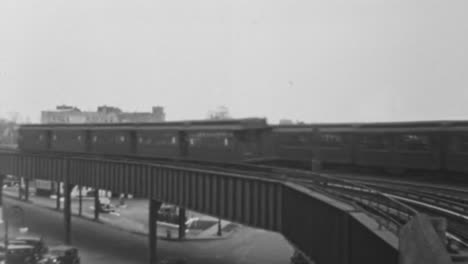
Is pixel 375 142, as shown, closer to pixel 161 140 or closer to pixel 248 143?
pixel 248 143

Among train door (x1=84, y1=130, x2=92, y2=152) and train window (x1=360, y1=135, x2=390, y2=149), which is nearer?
train window (x1=360, y1=135, x2=390, y2=149)

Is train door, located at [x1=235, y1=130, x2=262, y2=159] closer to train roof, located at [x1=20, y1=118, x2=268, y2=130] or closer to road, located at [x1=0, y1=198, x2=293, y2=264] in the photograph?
train roof, located at [x1=20, y1=118, x2=268, y2=130]

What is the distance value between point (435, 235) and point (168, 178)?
19.8 m

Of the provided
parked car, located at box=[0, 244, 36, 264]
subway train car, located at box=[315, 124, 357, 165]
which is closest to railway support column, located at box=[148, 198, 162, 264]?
parked car, located at box=[0, 244, 36, 264]

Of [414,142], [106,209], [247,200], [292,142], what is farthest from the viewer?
[106,209]

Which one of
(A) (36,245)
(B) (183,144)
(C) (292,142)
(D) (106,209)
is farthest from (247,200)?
(D) (106,209)

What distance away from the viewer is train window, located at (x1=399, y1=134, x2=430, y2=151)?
896 inches

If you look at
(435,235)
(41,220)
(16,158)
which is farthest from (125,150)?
(435,235)

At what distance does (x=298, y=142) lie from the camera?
95.2 feet

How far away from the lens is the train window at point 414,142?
22.8 meters

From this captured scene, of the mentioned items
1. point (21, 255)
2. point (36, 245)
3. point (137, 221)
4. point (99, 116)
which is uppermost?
point (99, 116)

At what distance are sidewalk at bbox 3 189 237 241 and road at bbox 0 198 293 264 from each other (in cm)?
110

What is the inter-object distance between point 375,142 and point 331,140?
2.91 meters

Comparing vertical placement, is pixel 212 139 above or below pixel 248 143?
above
